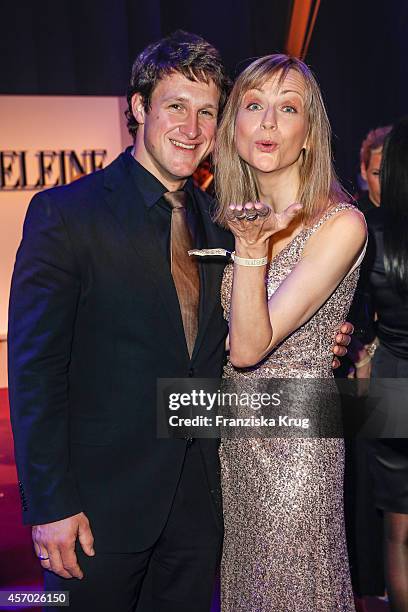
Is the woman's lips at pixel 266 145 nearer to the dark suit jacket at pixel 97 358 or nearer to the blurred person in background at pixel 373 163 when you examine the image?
the dark suit jacket at pixel 97 358

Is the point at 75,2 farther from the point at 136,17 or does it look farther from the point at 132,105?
the point at 132,105

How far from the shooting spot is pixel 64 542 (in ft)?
5.52

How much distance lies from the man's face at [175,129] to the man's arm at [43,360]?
34cm

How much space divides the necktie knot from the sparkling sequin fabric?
10.8 inches

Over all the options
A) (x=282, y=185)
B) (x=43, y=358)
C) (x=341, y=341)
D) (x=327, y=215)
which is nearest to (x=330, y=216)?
(x=327, y=215)

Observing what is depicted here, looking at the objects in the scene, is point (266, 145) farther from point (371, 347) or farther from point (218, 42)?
point (218, 42)

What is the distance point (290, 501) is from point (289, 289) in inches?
20.1

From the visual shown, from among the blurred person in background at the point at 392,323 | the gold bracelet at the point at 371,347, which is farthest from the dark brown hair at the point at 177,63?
the gold bracelet at the point at 371,347

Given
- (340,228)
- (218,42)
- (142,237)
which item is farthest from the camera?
(218,42)

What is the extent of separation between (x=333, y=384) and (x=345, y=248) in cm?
35

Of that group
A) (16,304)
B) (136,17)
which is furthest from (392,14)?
(16,304)

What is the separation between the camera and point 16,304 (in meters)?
1.68

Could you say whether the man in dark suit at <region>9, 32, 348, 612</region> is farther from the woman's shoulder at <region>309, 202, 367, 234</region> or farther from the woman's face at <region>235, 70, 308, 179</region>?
the woman's shoulder at <region>309, 202, 367, 234</region>

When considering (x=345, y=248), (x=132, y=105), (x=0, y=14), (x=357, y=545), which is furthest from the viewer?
(x=0, y=14)
